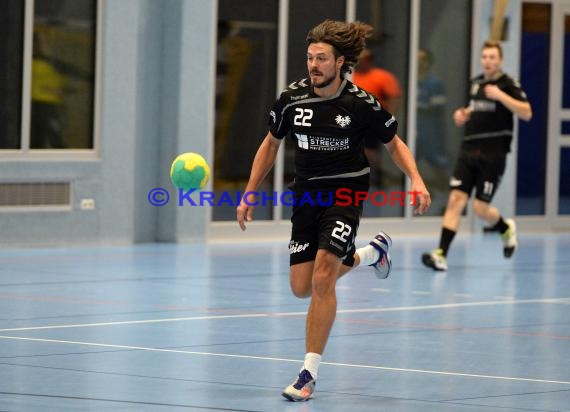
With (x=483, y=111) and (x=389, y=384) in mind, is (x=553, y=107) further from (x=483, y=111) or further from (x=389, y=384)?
(x=389, y=384)

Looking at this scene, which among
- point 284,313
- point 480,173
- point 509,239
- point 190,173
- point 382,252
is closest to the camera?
point 382,252

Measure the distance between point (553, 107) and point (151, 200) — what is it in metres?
6.89

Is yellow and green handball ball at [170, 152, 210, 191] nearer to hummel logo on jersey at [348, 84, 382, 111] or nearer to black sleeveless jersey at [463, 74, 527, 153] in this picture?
black sleeveless jersey at [463, 74, 527, 153]

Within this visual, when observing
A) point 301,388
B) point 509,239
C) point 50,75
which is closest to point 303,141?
point 301,388

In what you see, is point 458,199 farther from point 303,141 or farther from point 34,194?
point 303,141

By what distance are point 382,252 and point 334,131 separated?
7.61 ft

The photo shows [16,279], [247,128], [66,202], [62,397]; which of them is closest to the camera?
[62,397]

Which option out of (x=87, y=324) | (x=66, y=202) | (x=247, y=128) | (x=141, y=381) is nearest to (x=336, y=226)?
Answer: (x=141, y=381)

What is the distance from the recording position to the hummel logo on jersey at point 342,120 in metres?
8.62

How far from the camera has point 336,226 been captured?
846 cm

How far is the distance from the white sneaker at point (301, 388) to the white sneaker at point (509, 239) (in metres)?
8.73

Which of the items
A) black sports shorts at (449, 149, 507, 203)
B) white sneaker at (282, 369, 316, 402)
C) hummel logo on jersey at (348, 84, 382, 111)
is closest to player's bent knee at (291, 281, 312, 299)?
white sneaker at (282, 369, 316, 402)

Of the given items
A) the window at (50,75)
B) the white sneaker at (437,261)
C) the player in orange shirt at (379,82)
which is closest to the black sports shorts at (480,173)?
the white sneaker at (437,261)

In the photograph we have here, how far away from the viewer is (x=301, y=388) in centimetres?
803
